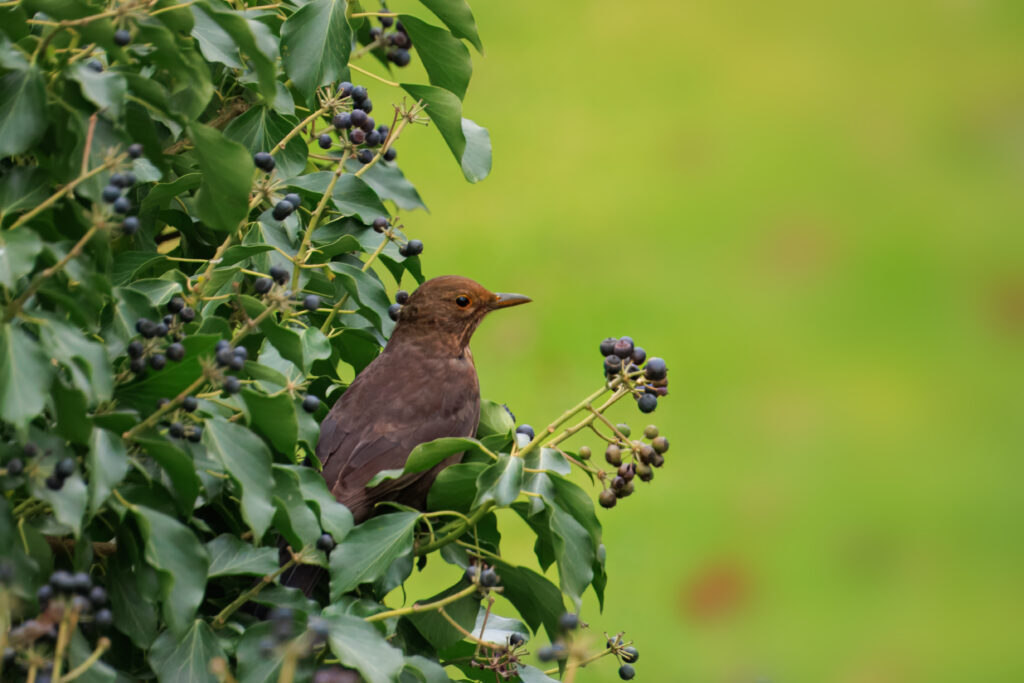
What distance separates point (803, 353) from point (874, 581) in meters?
1.61

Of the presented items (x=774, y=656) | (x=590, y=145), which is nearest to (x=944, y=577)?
(x=774, y=656)

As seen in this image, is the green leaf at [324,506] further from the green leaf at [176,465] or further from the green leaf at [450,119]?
the green leaf at [450,119]

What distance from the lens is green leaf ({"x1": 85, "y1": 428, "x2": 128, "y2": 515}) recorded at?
5.05 ft

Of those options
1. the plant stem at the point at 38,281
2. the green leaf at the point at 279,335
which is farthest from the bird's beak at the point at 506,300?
the plant stem at the point at 38,281

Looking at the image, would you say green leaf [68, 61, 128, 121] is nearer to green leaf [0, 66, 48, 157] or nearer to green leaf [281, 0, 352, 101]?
green leaf [0, 66, 48, 157]

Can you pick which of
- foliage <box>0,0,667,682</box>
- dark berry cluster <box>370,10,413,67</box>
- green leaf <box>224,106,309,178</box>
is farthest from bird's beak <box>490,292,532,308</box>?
green leaf <box>224,106,309,178</box>

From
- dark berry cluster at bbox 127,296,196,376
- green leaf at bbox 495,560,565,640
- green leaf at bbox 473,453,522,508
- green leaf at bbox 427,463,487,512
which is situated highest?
dark berry cluster at bbox 127,296,196,376

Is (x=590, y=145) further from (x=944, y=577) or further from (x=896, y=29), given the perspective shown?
(x=944, y=577)

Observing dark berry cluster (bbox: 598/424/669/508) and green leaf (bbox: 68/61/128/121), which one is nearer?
green leaf (bbox: 68/61/128/121)

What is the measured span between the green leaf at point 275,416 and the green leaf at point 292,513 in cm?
4

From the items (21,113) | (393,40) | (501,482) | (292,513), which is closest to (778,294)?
(393,40)

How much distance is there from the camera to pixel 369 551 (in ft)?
6.33

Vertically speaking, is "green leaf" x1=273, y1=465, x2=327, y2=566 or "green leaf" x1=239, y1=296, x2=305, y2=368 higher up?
"green leaf" x1=239, y1=296, x2=305, y2=368

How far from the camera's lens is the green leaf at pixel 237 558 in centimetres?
181
